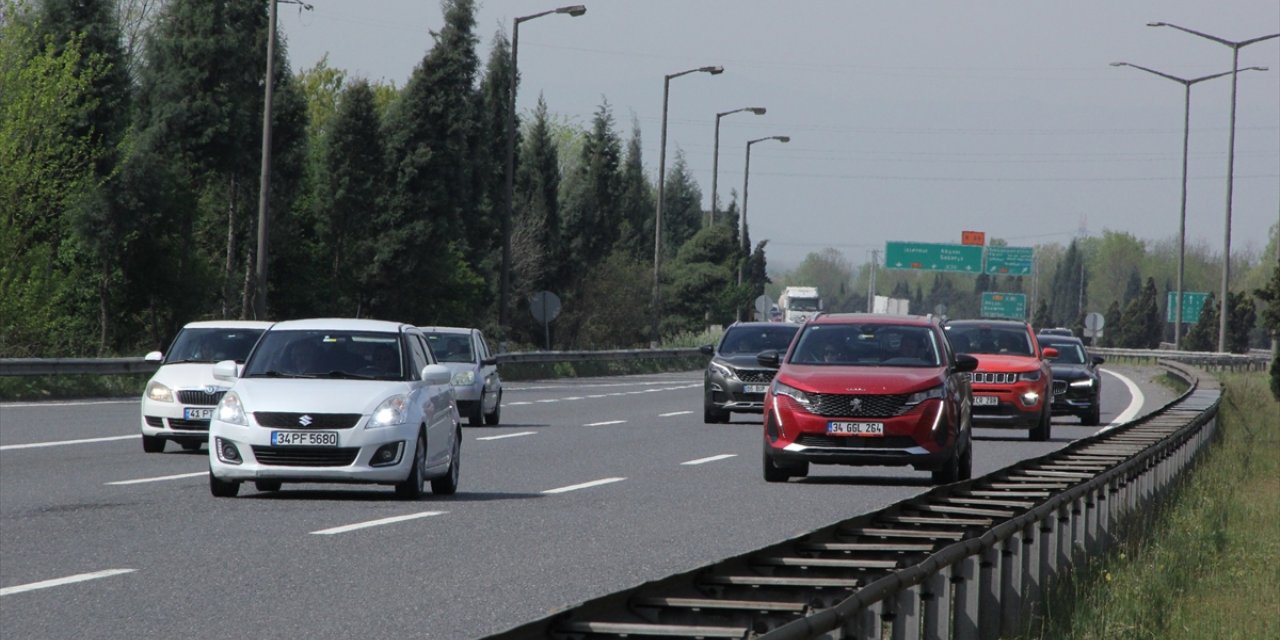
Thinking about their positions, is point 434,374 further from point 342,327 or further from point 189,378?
point 189,378

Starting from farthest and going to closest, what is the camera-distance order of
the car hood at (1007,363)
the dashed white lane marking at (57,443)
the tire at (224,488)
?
the car hood at (1007,363), the dashed white lane marking at (57,443), the tire at (224,488)

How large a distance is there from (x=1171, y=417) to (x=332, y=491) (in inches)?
411

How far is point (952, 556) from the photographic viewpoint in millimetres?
7402

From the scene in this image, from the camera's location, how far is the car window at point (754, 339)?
33059 millimetres

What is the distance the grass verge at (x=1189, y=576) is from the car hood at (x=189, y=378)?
10.3 meters

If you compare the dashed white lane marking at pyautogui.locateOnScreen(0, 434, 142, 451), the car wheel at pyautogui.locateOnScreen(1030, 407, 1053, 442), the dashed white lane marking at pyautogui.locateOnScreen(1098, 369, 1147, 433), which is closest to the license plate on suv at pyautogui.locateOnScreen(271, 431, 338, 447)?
the dashed white lane marking at pyautogui.locateOnScreen(0, 434, 142, 451)

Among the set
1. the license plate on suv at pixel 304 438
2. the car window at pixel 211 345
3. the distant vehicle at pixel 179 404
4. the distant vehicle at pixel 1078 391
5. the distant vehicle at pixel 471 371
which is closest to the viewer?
the license plate on suv at pixel 304 438

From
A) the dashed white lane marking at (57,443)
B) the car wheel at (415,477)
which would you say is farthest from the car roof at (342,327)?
the dashed white lane marking at (57,443)

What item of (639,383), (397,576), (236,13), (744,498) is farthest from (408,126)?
(397,576)

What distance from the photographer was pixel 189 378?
22.9 metres

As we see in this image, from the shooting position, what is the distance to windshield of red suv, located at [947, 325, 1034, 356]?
3033cm

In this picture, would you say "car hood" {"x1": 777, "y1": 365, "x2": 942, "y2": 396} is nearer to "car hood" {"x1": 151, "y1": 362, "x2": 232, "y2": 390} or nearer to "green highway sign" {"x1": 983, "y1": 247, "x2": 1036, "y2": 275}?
"car hood" {"x1": 151, "y1": 362, "x2": 232, "y2": 390}

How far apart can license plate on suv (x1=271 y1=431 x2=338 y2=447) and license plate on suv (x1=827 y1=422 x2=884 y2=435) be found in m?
4.88

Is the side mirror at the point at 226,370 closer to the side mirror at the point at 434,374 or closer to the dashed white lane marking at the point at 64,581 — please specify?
the side mirror at the point at 434,374
